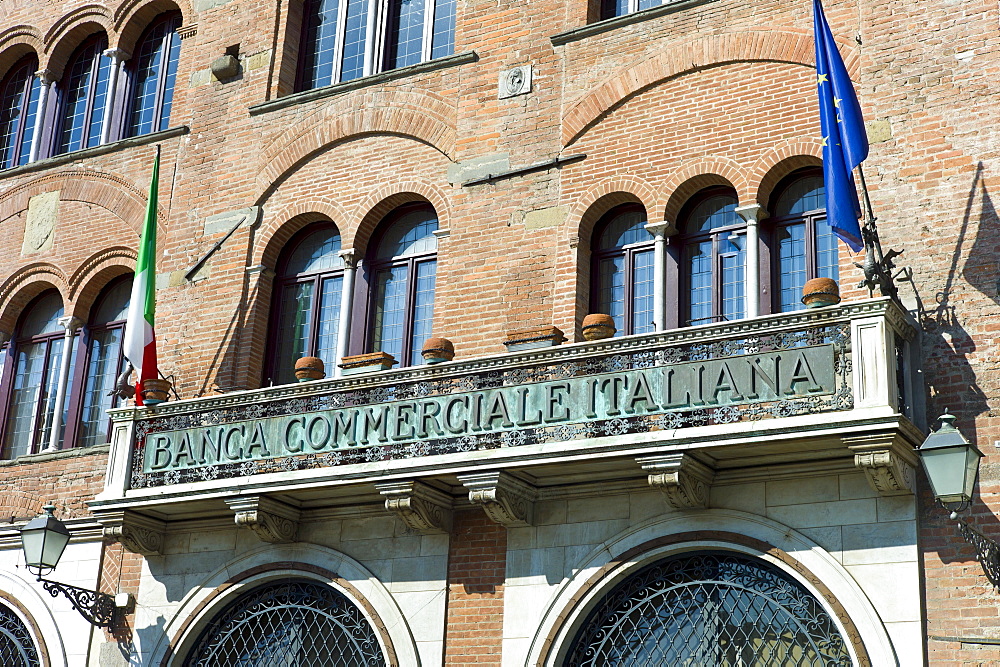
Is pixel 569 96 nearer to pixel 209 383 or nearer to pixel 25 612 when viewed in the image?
pixel 209 383

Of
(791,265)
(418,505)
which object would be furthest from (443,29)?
(418,505)

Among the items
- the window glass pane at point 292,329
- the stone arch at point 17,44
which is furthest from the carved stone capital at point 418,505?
the stone arch at point 17,44

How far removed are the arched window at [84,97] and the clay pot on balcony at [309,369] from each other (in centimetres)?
594

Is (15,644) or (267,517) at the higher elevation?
(267,517)

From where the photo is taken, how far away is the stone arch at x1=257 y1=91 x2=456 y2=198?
14906 mm

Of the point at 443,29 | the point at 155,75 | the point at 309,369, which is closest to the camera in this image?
the point at 309,369

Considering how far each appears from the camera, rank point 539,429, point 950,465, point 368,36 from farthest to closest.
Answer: point 368,36, point 539,429, point 950,465

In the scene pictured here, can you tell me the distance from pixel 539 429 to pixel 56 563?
5.48m

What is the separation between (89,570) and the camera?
1456cm

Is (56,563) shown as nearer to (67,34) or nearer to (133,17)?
(133,17)

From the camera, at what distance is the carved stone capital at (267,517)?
42.3ft

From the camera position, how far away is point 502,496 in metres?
11.9

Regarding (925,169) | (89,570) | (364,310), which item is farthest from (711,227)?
(89,570)

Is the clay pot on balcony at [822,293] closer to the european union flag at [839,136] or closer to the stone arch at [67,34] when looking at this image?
the european union flag at [839,136]
